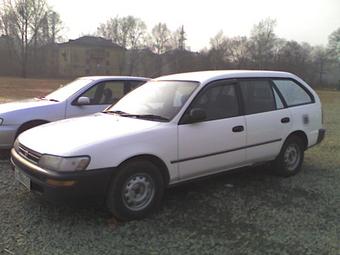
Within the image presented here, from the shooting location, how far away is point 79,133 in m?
4.41

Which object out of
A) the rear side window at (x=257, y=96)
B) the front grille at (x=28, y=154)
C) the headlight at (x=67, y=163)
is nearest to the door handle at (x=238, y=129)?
the rear side window at (x=257, y=96)

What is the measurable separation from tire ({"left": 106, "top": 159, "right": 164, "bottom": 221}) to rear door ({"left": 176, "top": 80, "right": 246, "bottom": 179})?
39 cm

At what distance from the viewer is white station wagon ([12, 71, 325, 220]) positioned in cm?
406

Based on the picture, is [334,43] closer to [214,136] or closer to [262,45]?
[262,45]

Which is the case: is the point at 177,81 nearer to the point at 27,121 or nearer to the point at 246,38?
the point at 27,121

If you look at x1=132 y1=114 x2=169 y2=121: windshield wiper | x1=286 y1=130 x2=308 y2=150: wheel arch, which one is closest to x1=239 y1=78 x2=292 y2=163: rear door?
x1=286 y1=130 x2=308 y2=150: wheel arch

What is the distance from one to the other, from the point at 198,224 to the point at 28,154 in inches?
78.2

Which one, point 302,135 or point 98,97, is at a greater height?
point 98,97

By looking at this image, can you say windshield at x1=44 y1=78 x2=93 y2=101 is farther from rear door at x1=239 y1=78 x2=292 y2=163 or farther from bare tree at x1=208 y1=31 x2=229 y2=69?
bare tree at x1=208 y1=31 x2=229 y2=69

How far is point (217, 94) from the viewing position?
523 centimetres

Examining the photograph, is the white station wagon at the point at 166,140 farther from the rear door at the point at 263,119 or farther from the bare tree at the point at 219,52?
the bare tree at the point at 219,52

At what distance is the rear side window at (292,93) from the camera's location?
20.3 ft

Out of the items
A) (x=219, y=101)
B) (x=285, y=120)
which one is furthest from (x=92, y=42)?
(x=219, y=101)

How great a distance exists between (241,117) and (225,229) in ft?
5.67
